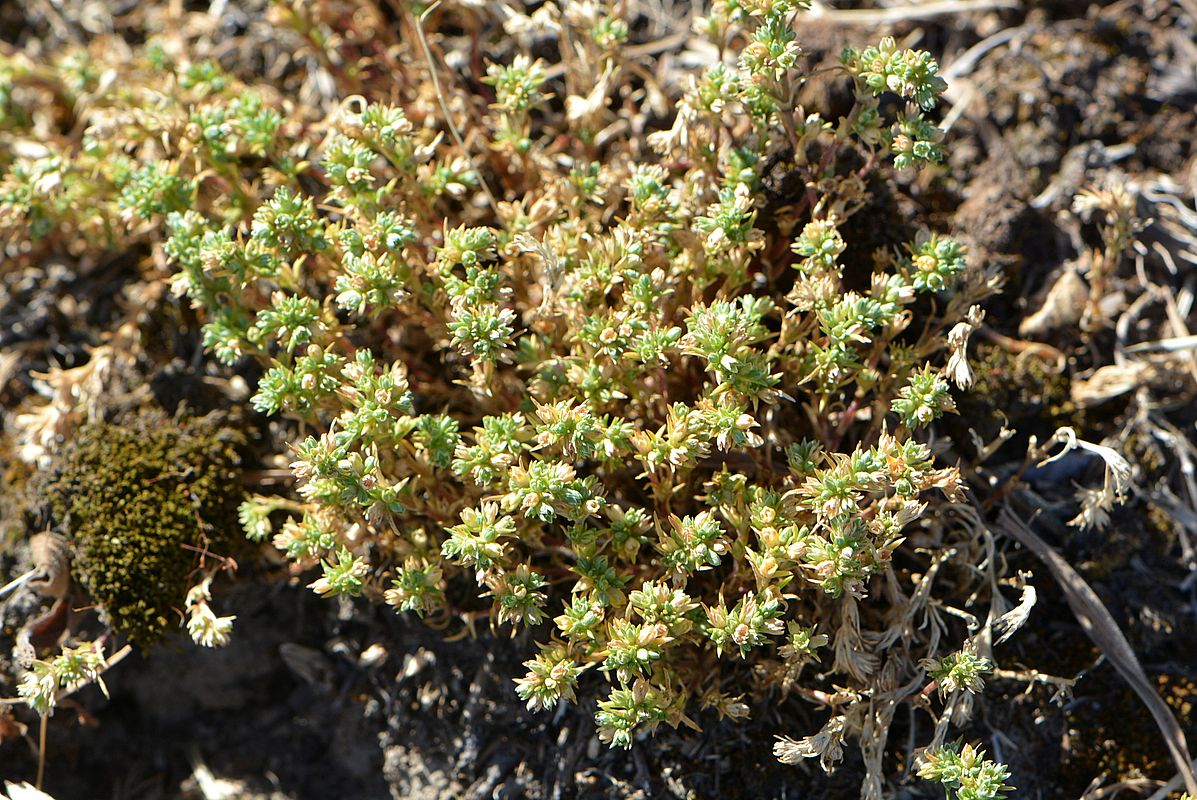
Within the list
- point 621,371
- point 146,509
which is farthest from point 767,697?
point 146,509

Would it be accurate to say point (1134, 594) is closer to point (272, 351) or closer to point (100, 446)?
point (272, 351)

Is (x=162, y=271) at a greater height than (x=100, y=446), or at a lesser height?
greater

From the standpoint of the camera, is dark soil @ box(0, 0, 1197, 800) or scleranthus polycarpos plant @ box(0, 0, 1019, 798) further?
dark soil @ box(0, 0, 1197, 800)

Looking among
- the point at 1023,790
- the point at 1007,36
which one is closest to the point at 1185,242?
the point at 1007,36

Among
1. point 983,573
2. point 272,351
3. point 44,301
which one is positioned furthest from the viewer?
point 44,301

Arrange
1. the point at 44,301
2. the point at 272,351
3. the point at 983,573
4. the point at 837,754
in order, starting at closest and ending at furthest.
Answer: the point at 837,754
the point at 983,573
the point at 272,351
the point at 44,301

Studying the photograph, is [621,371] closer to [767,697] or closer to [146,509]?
[767,697]
